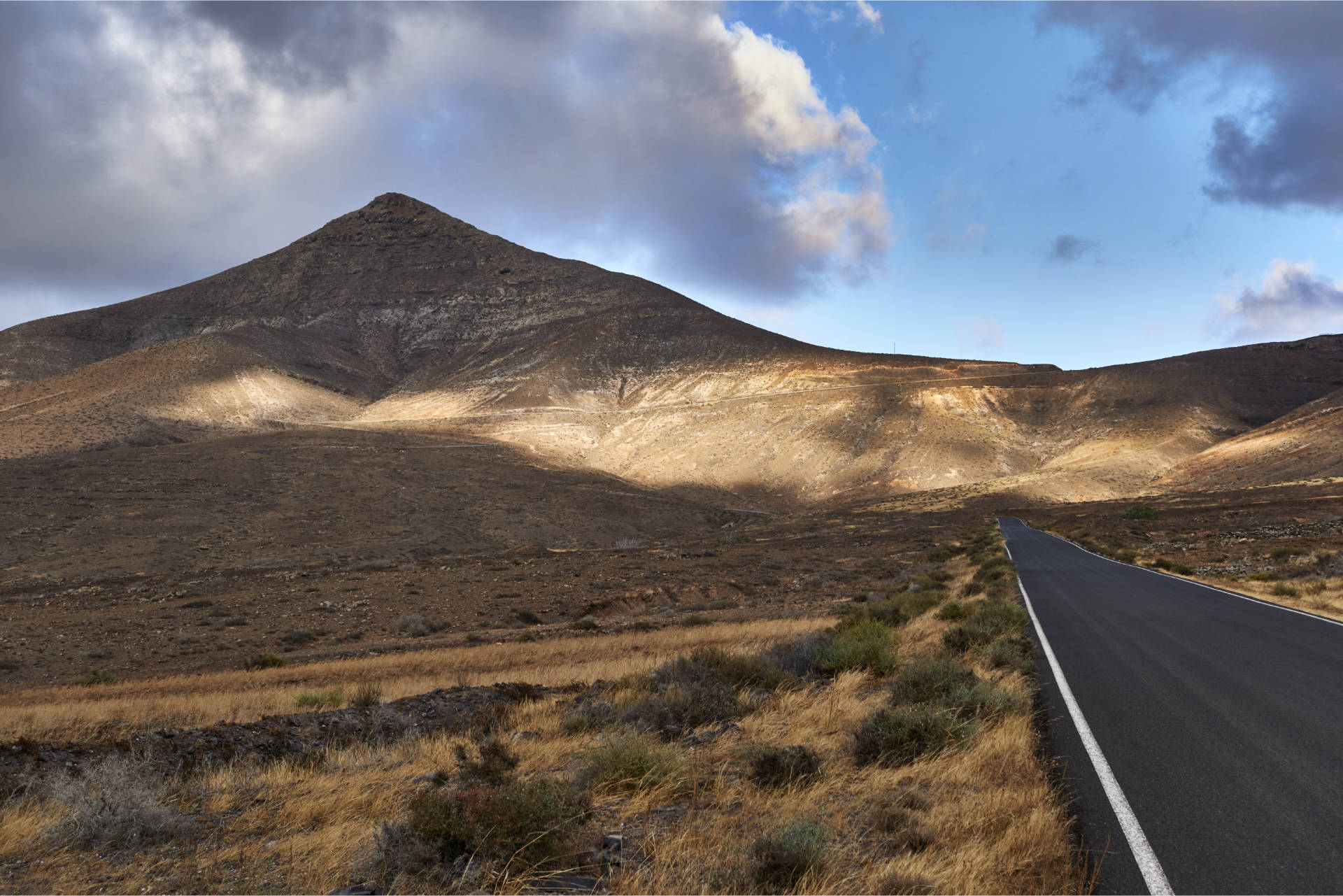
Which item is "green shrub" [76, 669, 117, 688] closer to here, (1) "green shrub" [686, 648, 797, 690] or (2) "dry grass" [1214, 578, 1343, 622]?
(1) "green shrub" [686, 648, 797, 690]

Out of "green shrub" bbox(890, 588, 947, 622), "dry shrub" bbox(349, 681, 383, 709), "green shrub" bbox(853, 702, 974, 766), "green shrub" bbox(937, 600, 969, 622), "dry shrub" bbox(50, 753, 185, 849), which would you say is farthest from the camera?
"green shrub" bbox(890, 588, 947, 622)

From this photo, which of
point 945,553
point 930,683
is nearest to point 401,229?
point 945,553

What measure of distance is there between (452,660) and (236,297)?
494ft

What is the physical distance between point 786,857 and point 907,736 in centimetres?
274

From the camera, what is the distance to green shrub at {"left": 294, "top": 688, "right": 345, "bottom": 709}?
11.8 meters

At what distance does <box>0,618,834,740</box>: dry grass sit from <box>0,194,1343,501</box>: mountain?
61.2m

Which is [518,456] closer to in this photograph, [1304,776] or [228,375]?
[228,375]

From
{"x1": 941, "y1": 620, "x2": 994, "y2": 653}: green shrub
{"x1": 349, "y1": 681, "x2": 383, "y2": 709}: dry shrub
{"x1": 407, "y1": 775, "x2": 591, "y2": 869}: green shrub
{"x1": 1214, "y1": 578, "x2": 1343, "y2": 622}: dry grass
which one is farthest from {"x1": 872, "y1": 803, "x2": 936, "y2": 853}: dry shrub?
{"x1": 1214, "y1": 578, "x2": 1343, "y2": 622}: dry grass

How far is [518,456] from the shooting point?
253 feet

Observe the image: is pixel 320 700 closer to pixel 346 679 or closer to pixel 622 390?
pixel 346 679

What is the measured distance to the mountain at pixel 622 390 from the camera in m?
81.8

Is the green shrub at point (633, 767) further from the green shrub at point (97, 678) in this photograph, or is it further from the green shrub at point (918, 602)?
the green shrub at point (97, 678)

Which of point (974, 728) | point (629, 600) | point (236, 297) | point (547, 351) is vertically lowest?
point (629, 600)

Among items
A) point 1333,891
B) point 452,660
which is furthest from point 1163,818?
point 452,660
